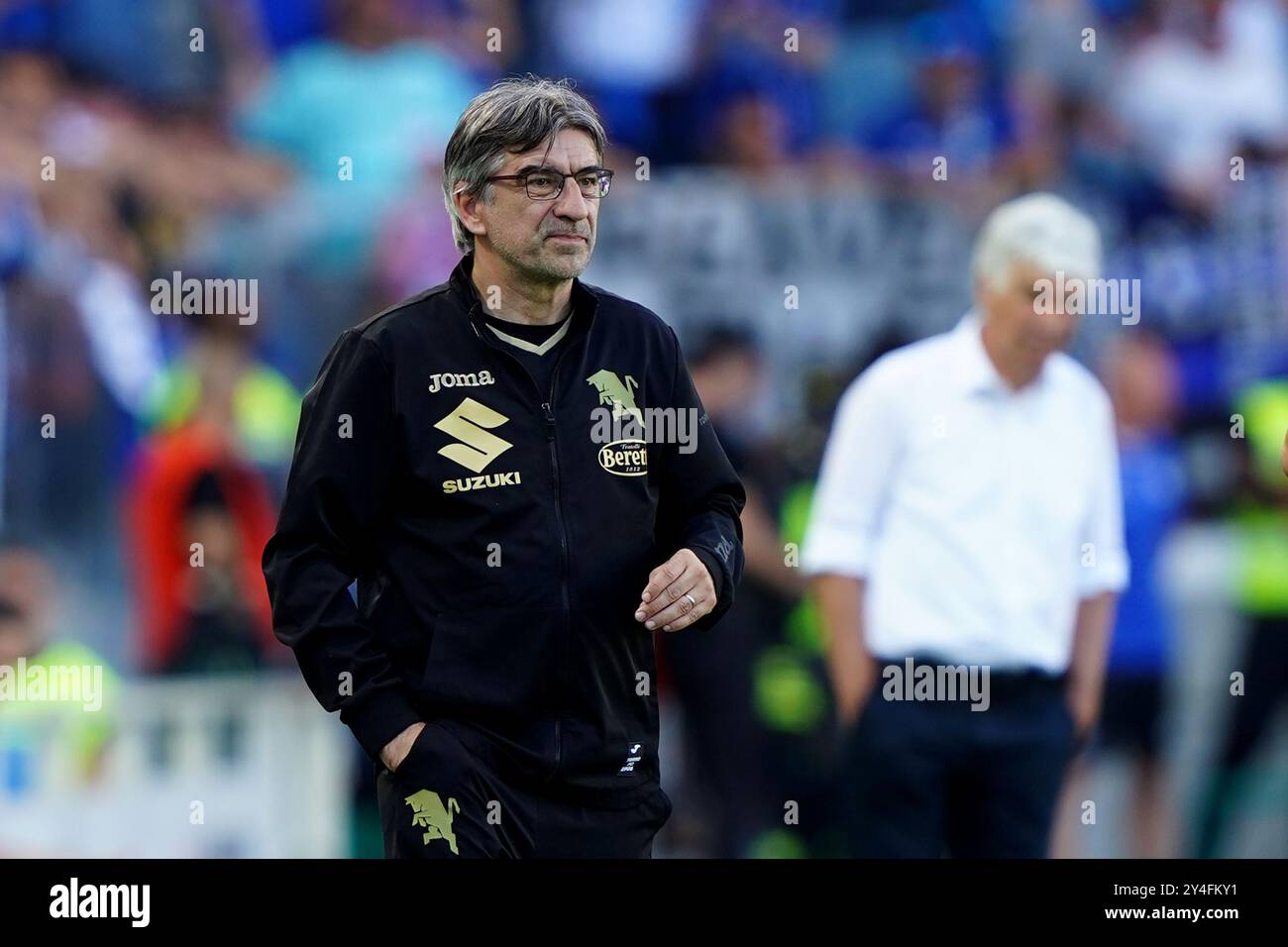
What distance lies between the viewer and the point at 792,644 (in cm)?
766

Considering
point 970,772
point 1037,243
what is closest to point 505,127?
point 1037,243

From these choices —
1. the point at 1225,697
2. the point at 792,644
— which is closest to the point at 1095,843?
the point at 1225,697

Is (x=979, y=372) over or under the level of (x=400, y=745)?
over

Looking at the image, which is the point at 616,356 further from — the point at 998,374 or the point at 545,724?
the point at 998,374

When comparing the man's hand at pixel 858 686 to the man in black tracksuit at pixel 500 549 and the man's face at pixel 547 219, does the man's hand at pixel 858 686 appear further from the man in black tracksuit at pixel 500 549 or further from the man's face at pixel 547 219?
the man's face at pixel 547 219

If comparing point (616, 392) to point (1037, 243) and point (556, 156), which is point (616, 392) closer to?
point (556, 156)

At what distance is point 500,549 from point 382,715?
370 mm

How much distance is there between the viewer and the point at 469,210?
398 cm

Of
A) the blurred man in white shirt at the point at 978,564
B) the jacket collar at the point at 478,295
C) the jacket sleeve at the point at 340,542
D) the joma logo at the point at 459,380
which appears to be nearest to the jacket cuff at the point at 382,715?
the jacket sleeve at the point at 340,542

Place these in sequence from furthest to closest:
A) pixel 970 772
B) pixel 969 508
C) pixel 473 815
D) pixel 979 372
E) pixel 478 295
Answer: pixel 979 372 < pixel 969 508 < pixel 970 772 < pixel 478 295 < pixel 473 815

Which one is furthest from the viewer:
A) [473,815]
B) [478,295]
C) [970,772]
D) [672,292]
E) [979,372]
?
[672,292]

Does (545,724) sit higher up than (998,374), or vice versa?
(998,374)

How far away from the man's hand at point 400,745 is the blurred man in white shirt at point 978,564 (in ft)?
7.40
